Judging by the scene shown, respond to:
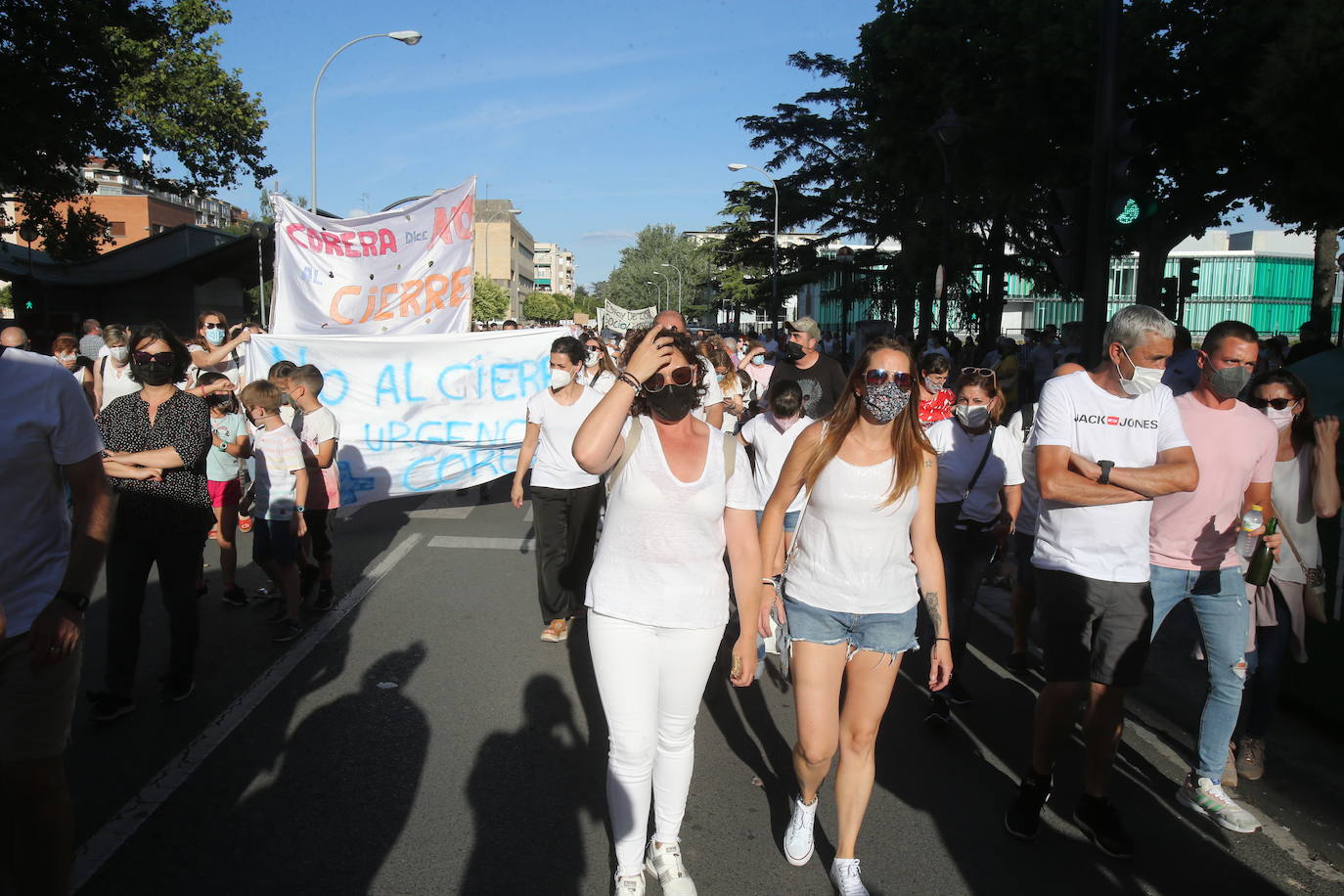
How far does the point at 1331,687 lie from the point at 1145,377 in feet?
7.39

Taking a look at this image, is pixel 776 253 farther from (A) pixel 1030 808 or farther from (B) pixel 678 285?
(B) pixel 678 285

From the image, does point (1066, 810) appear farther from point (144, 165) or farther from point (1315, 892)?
point (144, 165)

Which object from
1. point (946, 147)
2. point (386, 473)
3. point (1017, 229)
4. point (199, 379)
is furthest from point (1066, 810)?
point (1017, 229)

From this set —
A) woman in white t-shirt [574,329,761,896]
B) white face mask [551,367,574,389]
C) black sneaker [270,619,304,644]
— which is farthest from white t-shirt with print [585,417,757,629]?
black sneaker [270,619,304,644]

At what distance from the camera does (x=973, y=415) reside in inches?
205

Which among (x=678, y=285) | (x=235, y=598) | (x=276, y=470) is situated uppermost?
(x=678, y=285)

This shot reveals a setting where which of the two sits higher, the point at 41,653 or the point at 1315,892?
the point at 41,653

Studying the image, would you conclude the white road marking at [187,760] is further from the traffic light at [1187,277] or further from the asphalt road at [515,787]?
the traffic light at [1187,277]

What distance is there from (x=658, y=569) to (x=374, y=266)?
6.81m

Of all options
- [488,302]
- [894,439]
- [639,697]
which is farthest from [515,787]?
[488,302]

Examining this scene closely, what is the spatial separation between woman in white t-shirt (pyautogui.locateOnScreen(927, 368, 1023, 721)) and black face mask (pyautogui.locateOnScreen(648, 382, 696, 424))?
2374 millimetres

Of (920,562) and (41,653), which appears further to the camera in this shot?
(920,562)

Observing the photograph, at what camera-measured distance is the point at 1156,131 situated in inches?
598

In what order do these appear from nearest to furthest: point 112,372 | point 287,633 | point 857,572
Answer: point 857,572 < point 287,633 < point 112,372
